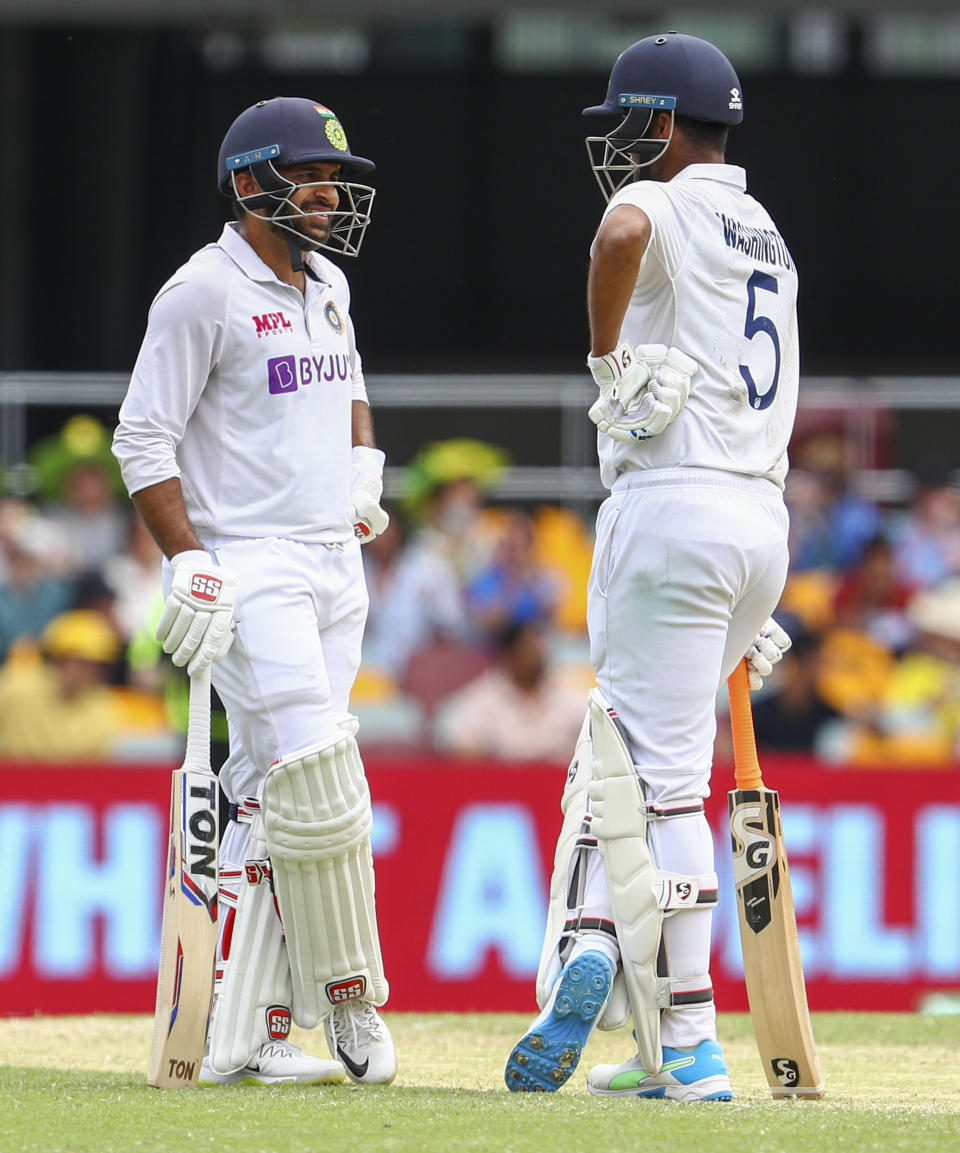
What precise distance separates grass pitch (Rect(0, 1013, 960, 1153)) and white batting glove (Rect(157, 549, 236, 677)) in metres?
0.92

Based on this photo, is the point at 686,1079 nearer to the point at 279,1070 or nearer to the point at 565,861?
the point at 565,861

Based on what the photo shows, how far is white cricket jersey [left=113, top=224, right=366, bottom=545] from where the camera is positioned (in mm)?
4531

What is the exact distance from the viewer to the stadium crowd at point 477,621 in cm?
870

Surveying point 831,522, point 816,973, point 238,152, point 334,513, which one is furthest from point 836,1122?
point 831,522

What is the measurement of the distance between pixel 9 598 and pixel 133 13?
12.9 feet

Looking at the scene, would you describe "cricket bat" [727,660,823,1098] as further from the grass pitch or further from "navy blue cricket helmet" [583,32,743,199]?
"navy blue cricket helmet" [583,32,743,199]

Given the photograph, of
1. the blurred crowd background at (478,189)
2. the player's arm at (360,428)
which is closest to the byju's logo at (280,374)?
the player's arm at (360,428)

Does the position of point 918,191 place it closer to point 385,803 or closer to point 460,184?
point 460,184

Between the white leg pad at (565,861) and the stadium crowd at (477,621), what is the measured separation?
3.79 meters

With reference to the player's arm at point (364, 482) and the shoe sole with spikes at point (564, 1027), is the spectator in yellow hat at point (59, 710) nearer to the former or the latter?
the player's arm at point (364, 482)

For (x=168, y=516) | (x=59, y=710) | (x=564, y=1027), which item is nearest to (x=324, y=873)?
(x=564, y=1027)

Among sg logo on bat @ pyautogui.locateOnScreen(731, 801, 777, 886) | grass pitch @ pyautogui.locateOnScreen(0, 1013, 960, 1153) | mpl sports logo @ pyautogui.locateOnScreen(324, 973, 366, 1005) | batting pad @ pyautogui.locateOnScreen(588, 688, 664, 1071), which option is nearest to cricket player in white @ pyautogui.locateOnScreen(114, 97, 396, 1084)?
mpl sports logo @ pyautogui.locateOnScreen(324, 973, 366, 1005)

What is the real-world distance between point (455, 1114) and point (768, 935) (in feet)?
2.86

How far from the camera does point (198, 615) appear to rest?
170 inches
